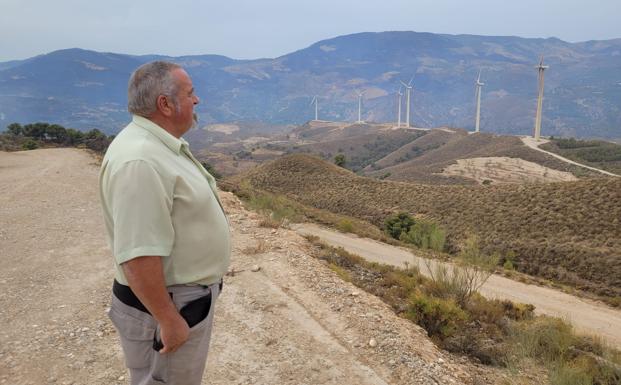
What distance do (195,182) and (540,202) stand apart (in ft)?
106

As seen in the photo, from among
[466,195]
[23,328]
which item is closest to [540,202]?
[466,195]

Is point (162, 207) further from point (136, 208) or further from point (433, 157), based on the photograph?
point (433, 157)

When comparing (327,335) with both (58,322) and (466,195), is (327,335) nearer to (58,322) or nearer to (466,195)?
(58,322)

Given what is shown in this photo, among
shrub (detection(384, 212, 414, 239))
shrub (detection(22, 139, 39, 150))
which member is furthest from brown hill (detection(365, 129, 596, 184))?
shrub (detection(22, 139, 39, 150))

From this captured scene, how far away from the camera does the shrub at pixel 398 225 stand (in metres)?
30.2

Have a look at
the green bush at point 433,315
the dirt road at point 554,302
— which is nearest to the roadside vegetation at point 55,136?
the dirt road at point 554,302

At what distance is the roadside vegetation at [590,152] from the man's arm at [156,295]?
7542 centimetres

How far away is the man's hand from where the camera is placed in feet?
7.70

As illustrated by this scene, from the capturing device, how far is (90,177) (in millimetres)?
18250

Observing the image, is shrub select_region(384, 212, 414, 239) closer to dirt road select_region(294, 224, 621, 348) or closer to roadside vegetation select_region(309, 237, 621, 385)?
dirt road select_region(294, 224, 621, 348)

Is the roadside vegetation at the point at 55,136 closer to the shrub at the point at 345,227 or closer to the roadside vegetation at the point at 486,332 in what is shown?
the shrub at the point at 345,227

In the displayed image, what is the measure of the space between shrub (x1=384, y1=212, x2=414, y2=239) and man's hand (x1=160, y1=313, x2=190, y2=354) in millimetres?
27781

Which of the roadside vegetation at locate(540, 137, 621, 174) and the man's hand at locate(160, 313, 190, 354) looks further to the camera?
the roadside vegetation at locate(540, 137, 621, 174)

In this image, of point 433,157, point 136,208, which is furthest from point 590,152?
point 136,208
